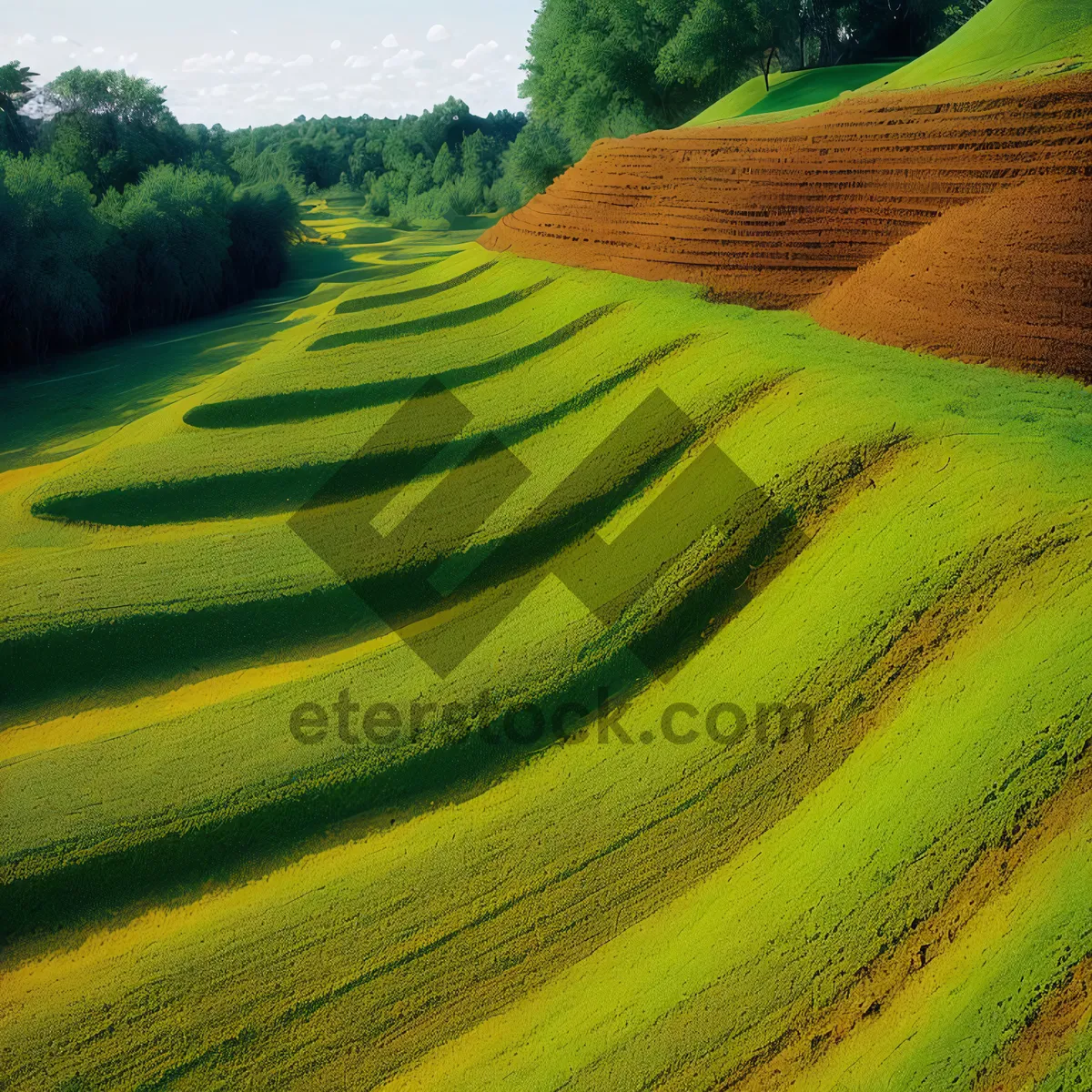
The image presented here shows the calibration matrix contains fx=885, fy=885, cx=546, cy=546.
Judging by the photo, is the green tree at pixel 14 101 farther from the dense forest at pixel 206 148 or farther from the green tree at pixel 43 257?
the green tree at pixel 43 257

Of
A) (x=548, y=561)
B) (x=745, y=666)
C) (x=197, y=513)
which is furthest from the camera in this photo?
(x=197, y=513)

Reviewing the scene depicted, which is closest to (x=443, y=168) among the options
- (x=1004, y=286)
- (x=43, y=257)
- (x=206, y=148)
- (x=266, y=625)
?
(x=206, y=148)

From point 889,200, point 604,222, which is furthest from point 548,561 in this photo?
point 604,222

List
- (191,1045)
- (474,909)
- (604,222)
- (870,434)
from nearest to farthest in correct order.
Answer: (191,1045), (474,909), (870,434), (604,222)

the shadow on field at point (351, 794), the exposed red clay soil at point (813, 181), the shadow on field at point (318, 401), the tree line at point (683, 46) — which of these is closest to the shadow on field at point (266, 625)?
the shadow on field at point (351, 794)

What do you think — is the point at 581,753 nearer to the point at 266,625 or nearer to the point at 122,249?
the point at 266,625

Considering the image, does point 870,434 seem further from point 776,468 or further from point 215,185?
point 215,185
